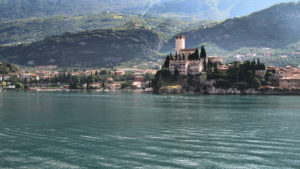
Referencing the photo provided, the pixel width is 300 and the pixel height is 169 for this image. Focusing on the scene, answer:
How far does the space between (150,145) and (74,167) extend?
350 inches

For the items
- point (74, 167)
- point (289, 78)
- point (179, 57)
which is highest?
point (179, 57)

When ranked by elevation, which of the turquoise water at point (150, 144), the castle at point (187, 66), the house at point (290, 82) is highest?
the castle at point (187, 66)

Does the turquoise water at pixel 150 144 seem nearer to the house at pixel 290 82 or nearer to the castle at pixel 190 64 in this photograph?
the house at pixel 290 82

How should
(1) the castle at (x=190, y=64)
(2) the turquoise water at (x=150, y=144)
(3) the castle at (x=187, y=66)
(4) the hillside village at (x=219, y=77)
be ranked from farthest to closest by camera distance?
(1) the castle at (x=190, y=64) → (3) the castle at (x=187, y=66) → (4) the hillside village at (x=219, y=77) → (2) the turquoise water at (x=150, y=144)

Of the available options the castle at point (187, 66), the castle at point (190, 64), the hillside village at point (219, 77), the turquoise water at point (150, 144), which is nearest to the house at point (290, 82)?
the hillside village at point (219, 77)

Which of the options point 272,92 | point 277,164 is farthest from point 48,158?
point 272,92

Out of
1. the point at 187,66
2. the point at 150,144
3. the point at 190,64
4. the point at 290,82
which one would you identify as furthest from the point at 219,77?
the point at 150,144

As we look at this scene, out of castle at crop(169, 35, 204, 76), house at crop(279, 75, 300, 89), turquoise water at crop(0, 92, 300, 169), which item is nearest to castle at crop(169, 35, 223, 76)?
castle at crop(169, 35, 204, 76)

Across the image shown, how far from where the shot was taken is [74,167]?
25953 mm

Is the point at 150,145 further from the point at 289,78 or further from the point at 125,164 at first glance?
the point at 289,78

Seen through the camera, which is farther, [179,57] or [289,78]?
[179,57]

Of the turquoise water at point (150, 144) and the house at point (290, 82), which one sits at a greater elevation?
the house at point (290, 82)

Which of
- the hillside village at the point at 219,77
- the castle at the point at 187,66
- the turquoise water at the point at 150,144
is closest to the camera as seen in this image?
the turquoise water at the point at 150,144

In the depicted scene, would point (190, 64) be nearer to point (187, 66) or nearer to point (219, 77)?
point (187, 66)
